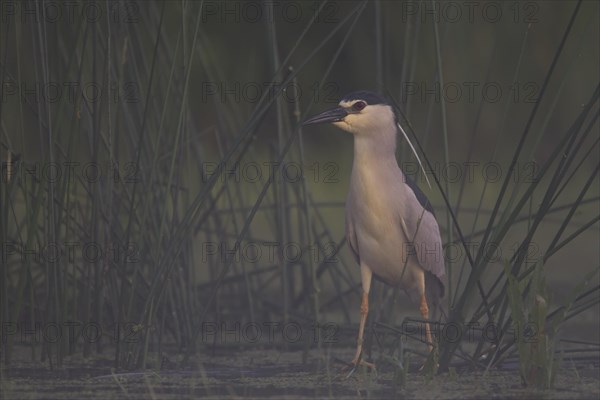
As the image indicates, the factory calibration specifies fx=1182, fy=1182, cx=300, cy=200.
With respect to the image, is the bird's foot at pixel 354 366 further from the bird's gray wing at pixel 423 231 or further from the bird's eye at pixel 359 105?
the bird's eye at pixel 359 105

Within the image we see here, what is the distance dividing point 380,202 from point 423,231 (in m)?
0.25

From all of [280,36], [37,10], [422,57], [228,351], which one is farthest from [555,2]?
[37,10]

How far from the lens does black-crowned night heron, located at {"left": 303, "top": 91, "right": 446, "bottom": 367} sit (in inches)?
196

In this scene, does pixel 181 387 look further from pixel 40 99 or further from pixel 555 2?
pixel 555 2

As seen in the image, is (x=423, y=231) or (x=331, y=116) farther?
(x=423, y=231)

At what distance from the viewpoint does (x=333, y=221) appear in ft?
28.7

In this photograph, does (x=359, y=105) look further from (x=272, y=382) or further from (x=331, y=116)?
(x=272, y=382)

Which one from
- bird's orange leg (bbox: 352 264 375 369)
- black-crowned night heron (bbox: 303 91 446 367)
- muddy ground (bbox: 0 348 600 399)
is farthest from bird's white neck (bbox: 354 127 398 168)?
muddy ground (bbox: 0 348 600 399)

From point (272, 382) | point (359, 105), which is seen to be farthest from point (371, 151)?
point (272, 382)

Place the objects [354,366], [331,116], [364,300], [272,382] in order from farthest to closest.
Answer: [364,300] < [331,116] < [354,366] < [272,382]

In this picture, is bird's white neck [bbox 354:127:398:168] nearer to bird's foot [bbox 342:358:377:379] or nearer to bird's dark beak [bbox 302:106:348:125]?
bird's dark beak [bbox 302:106:348:125]

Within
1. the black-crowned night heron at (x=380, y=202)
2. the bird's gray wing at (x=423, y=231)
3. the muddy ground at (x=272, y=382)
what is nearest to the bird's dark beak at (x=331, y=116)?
the black-crowned night heron at (x=380, y=202)

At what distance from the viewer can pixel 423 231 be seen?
5.07 meters

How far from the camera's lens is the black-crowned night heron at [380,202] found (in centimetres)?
498
